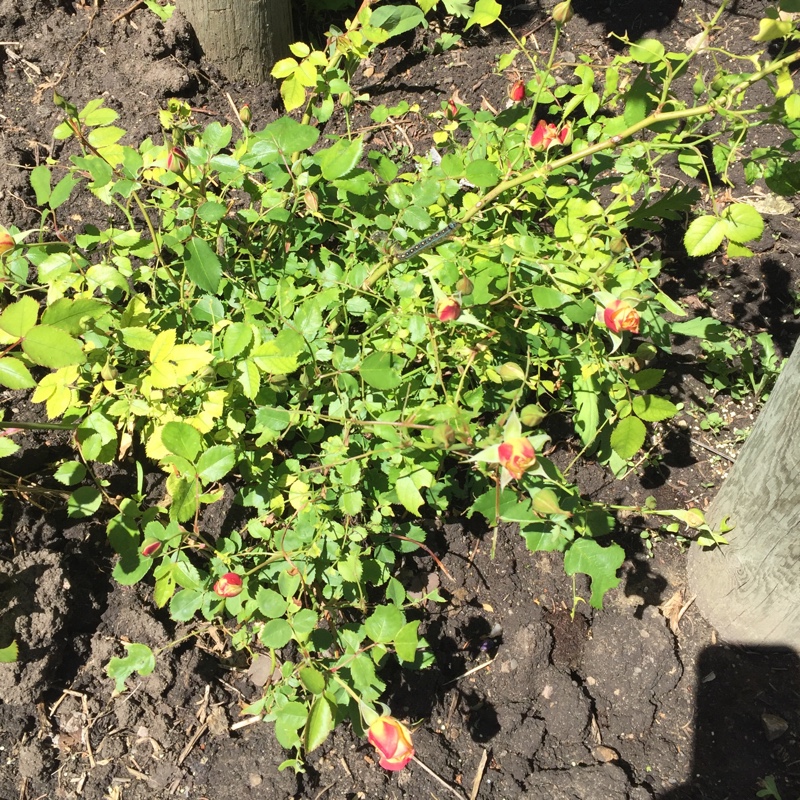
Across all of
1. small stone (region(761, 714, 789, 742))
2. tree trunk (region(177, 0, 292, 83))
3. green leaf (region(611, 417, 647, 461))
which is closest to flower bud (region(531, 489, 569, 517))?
green leaf (region(611, 417, 647, 461))

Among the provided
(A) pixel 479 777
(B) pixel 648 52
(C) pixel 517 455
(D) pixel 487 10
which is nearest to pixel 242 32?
(D) pixel 487 10

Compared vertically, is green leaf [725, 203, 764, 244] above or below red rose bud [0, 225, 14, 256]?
above

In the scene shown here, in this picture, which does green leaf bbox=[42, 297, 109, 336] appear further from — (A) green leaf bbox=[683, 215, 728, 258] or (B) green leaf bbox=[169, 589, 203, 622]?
(A) green leaf bbox=[683, 215, 728, 258]

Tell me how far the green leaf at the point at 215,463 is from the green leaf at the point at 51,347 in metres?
0.31

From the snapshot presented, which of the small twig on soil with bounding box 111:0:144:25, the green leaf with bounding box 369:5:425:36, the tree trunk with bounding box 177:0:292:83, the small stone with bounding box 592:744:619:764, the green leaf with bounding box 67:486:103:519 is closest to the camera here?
the green leaf with bounding box 67:486:103:519

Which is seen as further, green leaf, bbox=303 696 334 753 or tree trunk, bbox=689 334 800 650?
tree trunk, bbox=689 334 800 650

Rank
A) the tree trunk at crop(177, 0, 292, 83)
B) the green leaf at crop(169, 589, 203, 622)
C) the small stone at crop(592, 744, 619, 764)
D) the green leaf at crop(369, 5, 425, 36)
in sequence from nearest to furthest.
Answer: the green leaf at crop(169, 589, 203, 622) < the green leaf at crop(369, 5, 425, 36) < the small stone at crop(592, 744, 619, 764) < the tree trunk at crop(177, 0, 292, 83)

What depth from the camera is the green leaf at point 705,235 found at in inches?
48.1

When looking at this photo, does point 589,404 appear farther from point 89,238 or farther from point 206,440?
point 89,238

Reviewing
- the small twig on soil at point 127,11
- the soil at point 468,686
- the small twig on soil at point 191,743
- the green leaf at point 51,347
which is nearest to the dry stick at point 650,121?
the soil at point 468,686

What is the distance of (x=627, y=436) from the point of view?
1.31 metres

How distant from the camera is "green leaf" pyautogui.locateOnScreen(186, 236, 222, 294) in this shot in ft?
4.21

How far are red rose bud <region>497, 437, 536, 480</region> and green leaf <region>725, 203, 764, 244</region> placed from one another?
56 cm

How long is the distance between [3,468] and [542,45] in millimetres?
2465
